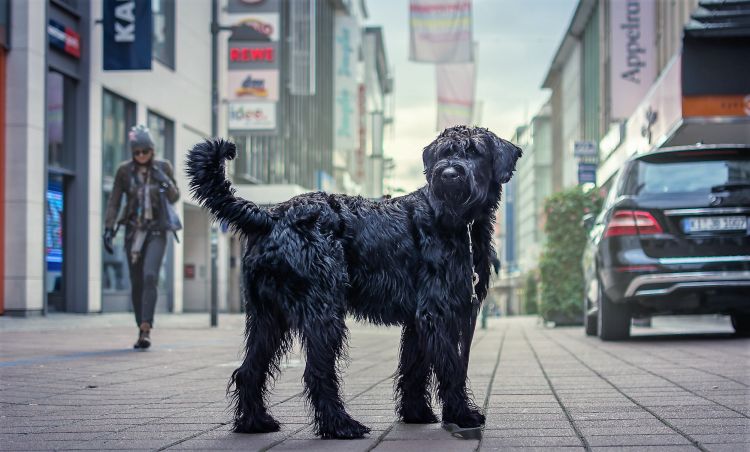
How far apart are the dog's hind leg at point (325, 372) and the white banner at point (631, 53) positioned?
25.1 m

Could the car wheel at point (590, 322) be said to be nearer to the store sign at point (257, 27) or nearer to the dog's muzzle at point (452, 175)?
the dog's muzzle at point (452, 175)

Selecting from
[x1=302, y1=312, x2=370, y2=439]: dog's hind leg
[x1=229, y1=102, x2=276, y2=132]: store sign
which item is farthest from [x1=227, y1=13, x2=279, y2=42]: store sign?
[x1=302, y1=312, x2=370, y2=439]: dog's hind leg

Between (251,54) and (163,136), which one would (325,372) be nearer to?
(163,136)

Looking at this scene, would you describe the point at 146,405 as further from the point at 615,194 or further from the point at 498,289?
the point at 498,289

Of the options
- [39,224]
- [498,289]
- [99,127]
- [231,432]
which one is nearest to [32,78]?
[39,224]

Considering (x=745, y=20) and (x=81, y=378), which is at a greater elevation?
(x=745, y=20)

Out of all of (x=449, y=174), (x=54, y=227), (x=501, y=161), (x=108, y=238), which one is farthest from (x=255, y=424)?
(x=54, y=227)

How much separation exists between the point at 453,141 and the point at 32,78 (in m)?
14.1

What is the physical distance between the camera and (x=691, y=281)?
957 cm

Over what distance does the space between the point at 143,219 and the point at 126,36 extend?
33.9ft

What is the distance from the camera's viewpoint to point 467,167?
4184mm

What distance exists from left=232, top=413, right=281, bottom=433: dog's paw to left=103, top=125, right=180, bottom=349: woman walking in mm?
5006

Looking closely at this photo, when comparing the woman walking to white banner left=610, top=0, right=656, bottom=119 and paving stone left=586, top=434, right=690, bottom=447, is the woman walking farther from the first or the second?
white banner left=610, top=0, right=656, bottom=119

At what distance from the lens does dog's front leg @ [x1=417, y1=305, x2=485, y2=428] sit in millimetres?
4219
